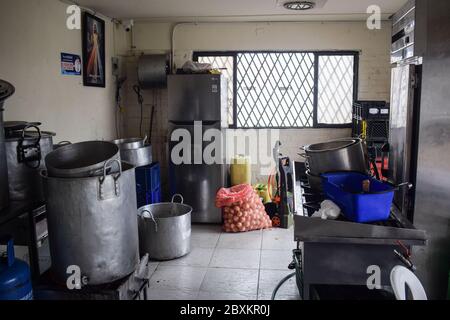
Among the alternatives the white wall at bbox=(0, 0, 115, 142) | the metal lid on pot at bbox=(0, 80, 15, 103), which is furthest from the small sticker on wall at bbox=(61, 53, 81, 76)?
the metal lid on pot at bbox=(0, 80, 15, 103)

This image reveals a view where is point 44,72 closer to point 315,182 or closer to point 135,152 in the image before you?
point 135,152

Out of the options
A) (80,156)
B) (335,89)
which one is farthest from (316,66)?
(80,156)

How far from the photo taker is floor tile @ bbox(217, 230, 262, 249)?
404 cm

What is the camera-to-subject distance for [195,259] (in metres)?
3.73

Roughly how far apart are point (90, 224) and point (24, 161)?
61 cm

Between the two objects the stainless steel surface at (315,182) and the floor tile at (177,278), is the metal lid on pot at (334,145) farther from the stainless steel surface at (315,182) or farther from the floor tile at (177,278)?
the floor tile at (177,278)

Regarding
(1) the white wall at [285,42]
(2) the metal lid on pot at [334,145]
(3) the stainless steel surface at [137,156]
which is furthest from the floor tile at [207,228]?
(2) the metal lid on pot at [334,145]

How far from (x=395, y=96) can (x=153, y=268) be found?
236cm

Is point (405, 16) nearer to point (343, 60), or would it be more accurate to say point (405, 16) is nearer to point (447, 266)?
point (447, 266)

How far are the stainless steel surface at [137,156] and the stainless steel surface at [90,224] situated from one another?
183 cm

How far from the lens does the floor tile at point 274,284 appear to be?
3.06m

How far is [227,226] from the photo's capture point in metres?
4.46

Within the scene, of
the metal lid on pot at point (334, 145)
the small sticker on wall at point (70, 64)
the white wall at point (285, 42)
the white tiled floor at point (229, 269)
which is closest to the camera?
the metal lid on pot at point (334, 145)
